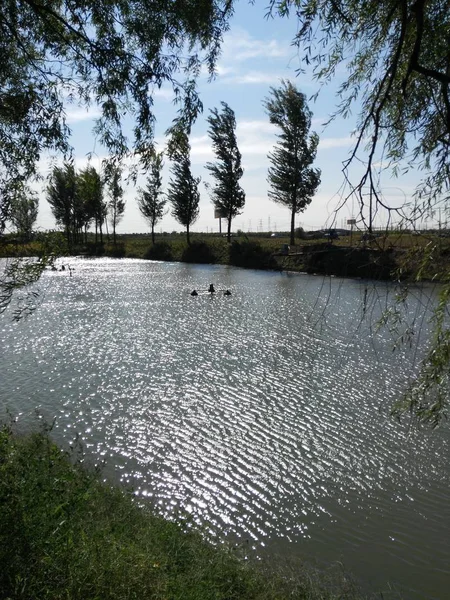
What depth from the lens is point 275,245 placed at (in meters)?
53.7

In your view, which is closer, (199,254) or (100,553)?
(100,553)

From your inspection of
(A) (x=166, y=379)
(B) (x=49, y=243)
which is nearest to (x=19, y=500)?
(B) (x=49, y=243)

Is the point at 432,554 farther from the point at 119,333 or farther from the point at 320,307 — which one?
the point at 320,307

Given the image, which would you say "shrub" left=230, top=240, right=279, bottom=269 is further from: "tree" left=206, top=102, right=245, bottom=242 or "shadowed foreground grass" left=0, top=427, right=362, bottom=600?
Result: "shadowed foreground grass" left=0, top=427, right=362, bottom=600

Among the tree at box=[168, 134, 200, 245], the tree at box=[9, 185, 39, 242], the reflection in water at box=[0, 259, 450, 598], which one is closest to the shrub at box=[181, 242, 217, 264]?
the tree at box=[168, 134, 200, 245]

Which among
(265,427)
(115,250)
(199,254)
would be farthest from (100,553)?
(115,250)

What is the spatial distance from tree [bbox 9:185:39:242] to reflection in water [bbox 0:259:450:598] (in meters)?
3.65

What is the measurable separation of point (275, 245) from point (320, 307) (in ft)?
92.0

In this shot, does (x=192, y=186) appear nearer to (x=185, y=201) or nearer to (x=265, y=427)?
(x=185, y=201)

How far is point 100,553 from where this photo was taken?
454cm

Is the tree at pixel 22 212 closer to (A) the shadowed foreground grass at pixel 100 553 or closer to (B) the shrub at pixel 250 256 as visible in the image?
(A) the shadowed foreground grass at pixel 100 553

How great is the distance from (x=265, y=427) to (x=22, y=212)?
19.4ft

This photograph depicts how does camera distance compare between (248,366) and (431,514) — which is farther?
(248,366)

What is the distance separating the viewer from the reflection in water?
7293 millimetres
